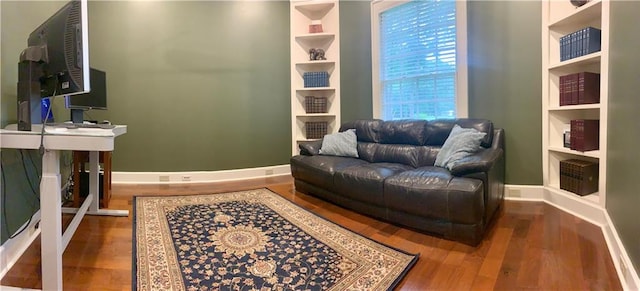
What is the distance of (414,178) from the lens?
7.89 feet

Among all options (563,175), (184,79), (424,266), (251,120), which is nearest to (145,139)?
(184,79)

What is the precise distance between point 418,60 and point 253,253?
121 inches

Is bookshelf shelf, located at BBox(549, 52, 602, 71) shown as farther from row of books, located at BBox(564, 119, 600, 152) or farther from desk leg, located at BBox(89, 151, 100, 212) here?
desk leg, located at BBox(89, 151, 100, 212)

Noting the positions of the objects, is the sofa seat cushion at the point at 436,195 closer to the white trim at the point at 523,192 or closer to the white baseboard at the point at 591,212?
the white baseboard at the point at 591,212

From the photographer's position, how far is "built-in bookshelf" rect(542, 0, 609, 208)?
103 inches

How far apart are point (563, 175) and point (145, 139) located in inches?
190

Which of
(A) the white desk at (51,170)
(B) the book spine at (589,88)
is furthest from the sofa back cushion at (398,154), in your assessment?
(A) the white desk at (51,170)

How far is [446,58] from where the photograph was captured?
11.8 ft

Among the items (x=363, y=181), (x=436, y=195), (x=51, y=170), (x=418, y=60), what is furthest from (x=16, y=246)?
(x=418, y=60)

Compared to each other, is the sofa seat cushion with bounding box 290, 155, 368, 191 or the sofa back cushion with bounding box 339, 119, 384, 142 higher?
the sofa back cushion with bounding box 339, 119, 384, 142

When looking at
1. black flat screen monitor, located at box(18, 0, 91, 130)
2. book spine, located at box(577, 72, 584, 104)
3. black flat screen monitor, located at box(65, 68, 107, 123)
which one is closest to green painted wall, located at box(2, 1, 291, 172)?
black flat screen monitor, located at box(65, 68, 107, 123)

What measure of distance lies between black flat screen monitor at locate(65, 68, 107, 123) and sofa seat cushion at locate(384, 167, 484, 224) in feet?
9.29

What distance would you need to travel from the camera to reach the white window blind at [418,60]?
360 cm

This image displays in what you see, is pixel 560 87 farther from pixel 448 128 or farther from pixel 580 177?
pixel 448 128
